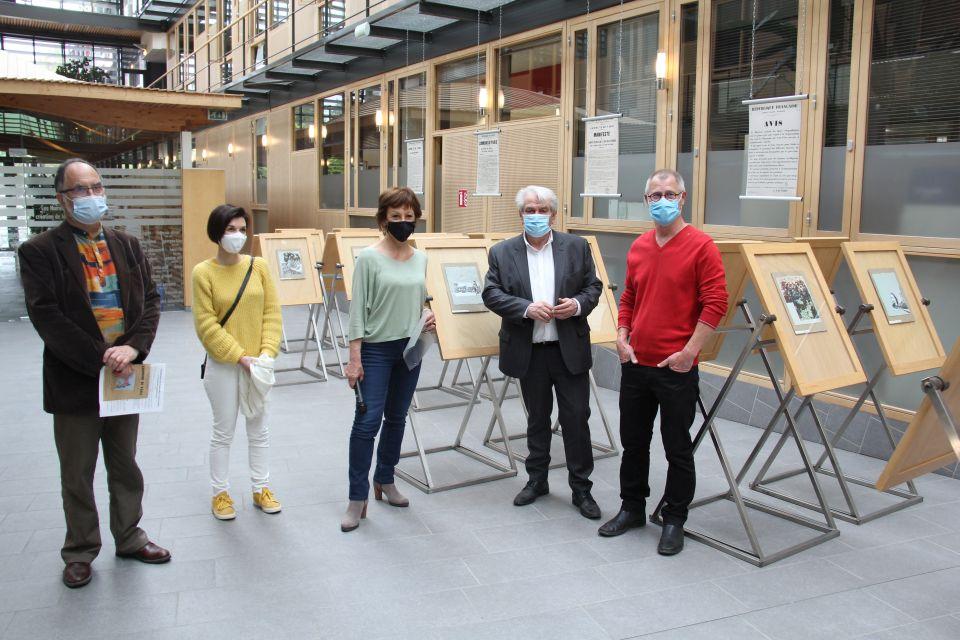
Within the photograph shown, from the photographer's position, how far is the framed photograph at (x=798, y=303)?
13.6 feet

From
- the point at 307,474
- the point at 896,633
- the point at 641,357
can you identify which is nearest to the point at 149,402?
the point at 307,474

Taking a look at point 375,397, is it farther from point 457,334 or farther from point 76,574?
point 76,574

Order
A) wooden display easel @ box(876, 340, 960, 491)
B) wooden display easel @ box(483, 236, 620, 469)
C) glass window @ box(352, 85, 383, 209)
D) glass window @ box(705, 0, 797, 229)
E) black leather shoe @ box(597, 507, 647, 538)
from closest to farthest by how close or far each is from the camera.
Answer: wooden display easel @ box(876, 340, 960, 491), black leather shoe @ box(597, 507, 647, 538), wooden display easel @ box(483, 236, 620, 469), glass window @ box(705, 0, 797, 229), glass window @ box(352, 85, 383, 209)

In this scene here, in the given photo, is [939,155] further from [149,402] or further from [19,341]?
[19,341]

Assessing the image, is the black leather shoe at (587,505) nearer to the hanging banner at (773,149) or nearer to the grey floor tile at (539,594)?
the grey floor tile at (539,594)

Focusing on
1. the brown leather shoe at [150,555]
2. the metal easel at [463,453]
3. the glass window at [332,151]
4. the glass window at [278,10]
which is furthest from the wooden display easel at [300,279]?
the glass window at [278,10]

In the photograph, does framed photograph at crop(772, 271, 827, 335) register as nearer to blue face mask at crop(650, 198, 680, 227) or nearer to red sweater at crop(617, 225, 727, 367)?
red sweater at crop(617, 225, 727, 367)

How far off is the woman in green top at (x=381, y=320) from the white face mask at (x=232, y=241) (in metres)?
0.61

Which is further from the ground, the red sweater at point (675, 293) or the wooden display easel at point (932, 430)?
the red sweater at point (675, 293)

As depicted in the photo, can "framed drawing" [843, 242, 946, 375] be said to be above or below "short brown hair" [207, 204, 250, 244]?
below

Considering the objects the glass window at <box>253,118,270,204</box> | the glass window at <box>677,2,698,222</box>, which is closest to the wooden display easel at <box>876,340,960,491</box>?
the glass window at <box>677,2,698,222</box>

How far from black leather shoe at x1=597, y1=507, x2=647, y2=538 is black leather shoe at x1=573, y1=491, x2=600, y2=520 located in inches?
4.7

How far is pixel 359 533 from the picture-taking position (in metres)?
4.20

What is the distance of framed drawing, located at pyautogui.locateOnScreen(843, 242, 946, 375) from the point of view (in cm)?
461
